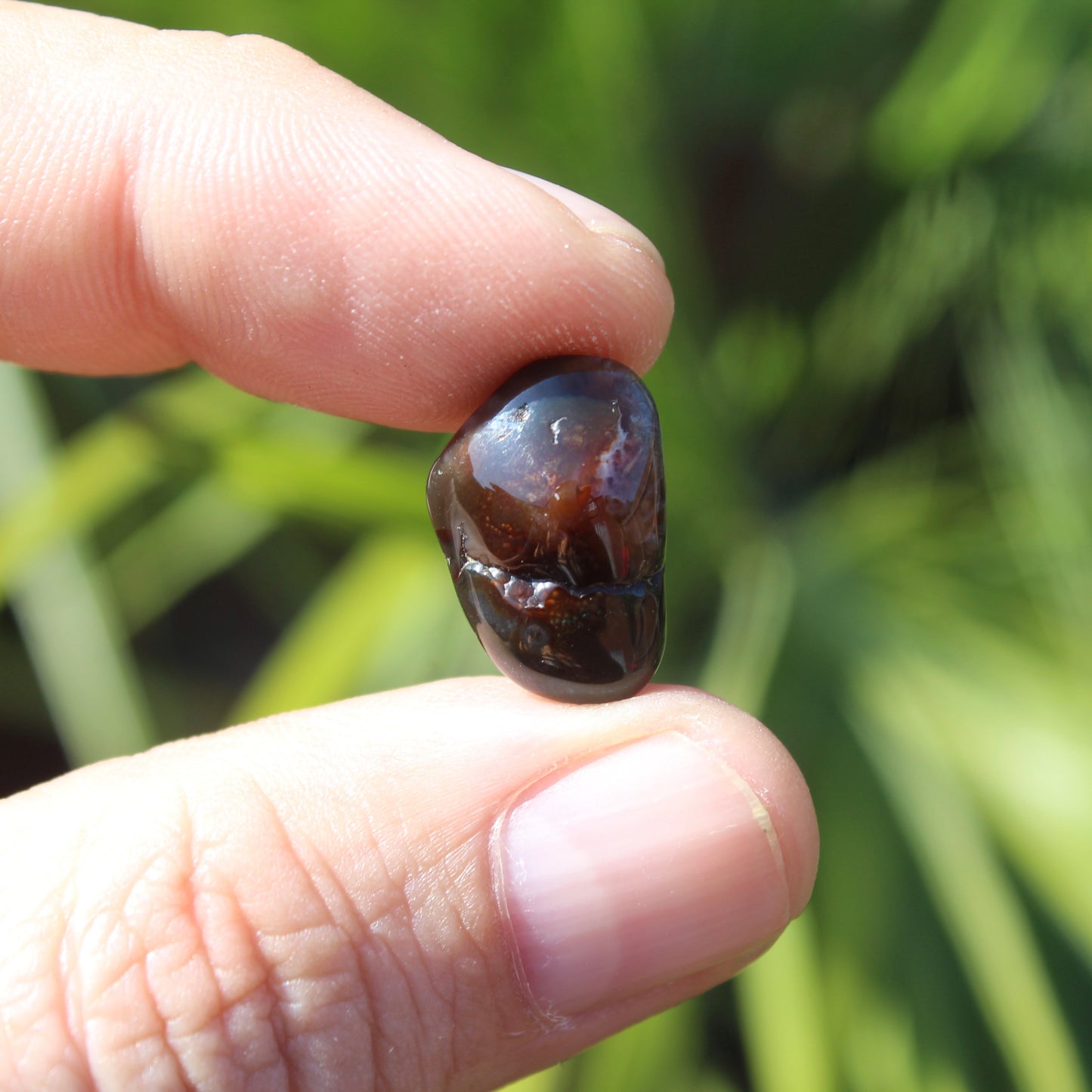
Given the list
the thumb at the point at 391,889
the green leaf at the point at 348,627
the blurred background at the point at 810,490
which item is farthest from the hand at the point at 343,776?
the green leaf at the point at 348,627

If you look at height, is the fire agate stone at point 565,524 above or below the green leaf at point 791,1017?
above

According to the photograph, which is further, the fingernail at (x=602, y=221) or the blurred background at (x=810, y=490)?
the blurred background at (x=810, y=490)

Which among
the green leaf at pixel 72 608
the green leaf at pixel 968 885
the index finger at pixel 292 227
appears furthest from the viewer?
the green leaf at pixel 72 608

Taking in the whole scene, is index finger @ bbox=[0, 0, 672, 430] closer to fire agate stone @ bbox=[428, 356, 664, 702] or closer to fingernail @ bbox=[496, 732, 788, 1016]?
fire agate stone @ bbox=[428, 356, 664, 702]

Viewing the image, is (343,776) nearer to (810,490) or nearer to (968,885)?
(968,885)

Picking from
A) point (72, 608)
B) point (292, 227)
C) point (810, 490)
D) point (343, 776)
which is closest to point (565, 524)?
point (343, 776)

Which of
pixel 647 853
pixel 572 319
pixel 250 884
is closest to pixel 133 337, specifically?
pixel 572 319

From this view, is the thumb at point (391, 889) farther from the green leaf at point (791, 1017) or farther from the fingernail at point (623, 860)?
the green leaf at point (791, 1017)
